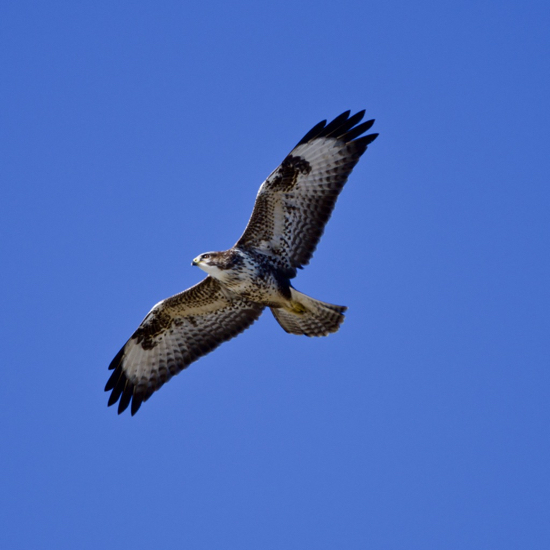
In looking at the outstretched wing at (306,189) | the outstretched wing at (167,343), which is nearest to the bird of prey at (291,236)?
the outstretched wing at (306,189)

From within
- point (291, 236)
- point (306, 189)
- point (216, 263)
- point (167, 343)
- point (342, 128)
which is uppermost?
point (342, 128)

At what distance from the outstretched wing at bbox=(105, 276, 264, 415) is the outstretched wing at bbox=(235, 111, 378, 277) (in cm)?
113

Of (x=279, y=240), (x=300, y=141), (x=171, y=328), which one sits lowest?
(x=171, y=328)

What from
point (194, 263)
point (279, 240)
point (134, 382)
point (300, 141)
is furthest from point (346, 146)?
point (134, 382)

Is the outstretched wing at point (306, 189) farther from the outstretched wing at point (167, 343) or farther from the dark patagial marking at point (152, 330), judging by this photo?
the dark patagial marking at point (152, 330)

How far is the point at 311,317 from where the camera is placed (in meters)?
12.2

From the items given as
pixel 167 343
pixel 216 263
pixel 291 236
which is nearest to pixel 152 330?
pixel 167 343

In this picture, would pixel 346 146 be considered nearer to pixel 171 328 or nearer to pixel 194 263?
pixel 194 263

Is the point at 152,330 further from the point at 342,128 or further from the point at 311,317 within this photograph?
the point at 342,128

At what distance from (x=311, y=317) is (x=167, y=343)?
196 cm

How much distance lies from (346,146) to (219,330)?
9.50 ft

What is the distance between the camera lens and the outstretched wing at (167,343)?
41.3 feet

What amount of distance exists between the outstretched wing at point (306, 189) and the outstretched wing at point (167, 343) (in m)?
1.13

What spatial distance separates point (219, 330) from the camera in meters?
12.7
